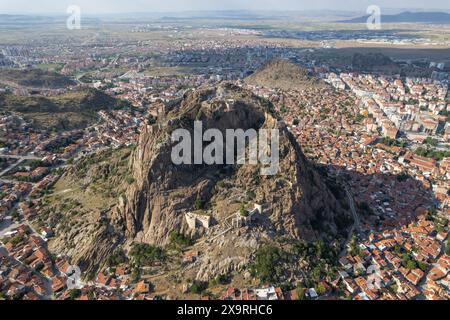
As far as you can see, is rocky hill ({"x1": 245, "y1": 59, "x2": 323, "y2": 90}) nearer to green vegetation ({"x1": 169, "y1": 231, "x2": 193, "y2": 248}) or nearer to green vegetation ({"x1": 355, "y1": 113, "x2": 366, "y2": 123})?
green vegetation ({"x1": 355, "y1": 113, "x2": 366, "y2": 123})

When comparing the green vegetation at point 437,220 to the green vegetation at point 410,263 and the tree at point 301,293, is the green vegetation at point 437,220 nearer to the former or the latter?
the green vegetation at point 410,263

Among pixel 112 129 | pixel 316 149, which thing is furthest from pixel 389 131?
pixel 112 129

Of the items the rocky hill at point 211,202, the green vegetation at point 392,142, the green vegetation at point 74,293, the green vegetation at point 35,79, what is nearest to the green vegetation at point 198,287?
the rocky hill at point 211,202

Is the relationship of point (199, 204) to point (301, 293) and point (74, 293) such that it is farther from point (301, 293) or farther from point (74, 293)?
point (74, 293)

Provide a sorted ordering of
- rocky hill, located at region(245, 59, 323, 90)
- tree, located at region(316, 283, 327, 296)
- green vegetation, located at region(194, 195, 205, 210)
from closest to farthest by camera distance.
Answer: tree, located at region(316, 283, 327, 296) → green vegetation, located at region(194, 195, 205, 210) → rocky hill, located at region(245, 59, 323, 90)

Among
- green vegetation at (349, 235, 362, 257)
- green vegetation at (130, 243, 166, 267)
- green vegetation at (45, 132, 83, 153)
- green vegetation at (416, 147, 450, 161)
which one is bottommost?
green vegetation at (349, 235, 362, 257)

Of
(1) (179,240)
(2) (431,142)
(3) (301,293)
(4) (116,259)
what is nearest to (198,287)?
(1) (179,240)

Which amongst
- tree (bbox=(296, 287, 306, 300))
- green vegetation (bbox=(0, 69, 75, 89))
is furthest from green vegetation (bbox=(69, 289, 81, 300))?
green vegetation (bbox=(0, 69, 75, 89))
